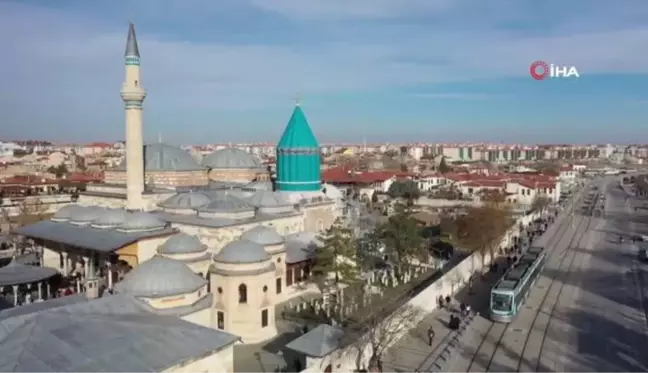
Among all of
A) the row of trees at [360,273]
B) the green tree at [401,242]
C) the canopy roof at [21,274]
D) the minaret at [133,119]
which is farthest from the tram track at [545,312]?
the minaret at [133,119]

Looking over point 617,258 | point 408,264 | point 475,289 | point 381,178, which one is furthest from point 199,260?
point 381,178

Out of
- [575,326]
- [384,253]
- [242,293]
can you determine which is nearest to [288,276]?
[242,293]

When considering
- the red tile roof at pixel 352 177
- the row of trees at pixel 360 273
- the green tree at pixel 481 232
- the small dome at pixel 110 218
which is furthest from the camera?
the red tile roof at pixel 352 177

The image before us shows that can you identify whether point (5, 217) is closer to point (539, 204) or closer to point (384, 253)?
point (384, 253)

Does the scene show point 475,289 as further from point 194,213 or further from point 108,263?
point 108,263

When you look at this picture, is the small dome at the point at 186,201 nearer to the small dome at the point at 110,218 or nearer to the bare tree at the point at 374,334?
the small dome at the point at 110,218

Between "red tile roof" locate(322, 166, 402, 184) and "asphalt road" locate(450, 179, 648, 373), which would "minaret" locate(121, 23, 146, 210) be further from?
"red tile roof" locate(322, 166, 402, 184)
